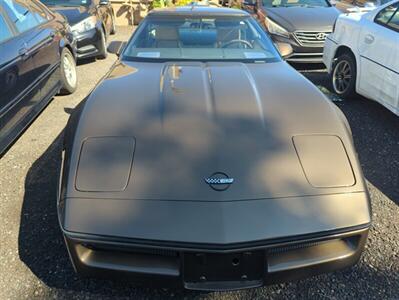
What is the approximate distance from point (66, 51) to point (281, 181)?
4367 mm

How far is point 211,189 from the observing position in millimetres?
1832

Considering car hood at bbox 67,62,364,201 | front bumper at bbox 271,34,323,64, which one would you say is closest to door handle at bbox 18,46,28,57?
car hood at bbox 67,62,364,201

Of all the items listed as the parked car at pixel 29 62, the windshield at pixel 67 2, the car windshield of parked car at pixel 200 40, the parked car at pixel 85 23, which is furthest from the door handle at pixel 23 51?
the windshield at pixel 67 2

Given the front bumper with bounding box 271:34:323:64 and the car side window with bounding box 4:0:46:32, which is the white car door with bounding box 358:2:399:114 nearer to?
the front bumper with bounding box 271:34:323:64

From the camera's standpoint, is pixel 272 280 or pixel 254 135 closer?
pixel 272 280

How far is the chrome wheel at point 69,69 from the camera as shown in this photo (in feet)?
17.0

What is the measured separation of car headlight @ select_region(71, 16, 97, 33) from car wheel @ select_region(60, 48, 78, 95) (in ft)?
3.54

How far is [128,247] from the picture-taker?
1721 millimetres

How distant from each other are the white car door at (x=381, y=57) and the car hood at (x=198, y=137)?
5.88 feet

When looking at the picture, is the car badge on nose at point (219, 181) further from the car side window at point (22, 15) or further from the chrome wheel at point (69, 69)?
the chrome wheel at point (69, 69)

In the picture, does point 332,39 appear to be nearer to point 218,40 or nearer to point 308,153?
point 218,40

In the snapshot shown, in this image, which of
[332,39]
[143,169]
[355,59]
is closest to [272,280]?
[143,169]

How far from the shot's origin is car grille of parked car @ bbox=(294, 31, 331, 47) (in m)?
6.21

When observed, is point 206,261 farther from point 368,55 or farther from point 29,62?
point 368,55
